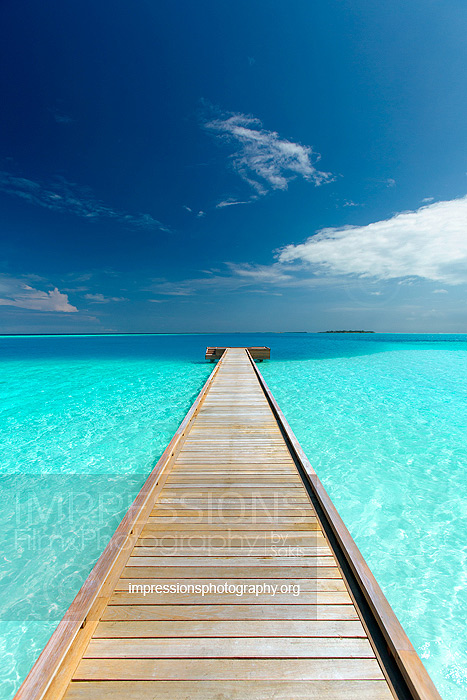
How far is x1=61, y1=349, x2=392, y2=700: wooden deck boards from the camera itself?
5.00 feet

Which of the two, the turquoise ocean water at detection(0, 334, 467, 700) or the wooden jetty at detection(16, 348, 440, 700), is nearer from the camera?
the wooden jetty at detection(16, 348, 440, 700)

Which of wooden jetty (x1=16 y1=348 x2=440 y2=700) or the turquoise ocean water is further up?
wooden jetty (x1=16 y1=348 x2=440 y2=700)

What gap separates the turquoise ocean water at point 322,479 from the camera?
277 centimetres

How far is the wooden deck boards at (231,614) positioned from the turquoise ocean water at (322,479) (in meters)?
1.34

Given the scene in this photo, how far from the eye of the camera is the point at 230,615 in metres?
1.87

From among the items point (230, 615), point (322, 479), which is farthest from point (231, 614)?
point (322, 479)

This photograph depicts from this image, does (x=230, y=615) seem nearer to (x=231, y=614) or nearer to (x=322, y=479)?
(x=231, y=614)

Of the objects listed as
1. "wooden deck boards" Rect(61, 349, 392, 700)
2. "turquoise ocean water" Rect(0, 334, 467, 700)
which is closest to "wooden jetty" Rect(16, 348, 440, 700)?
"wooden deck boards" Rect(61, 349, 392, 700)

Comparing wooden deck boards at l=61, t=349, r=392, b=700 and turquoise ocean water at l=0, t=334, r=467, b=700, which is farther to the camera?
turquoise ocean water at l=0, t=334, r=467, b=700

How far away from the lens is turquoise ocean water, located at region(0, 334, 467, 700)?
2.77m

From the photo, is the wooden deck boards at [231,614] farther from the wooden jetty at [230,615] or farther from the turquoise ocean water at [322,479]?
the turquoise ocean water at [322,479]

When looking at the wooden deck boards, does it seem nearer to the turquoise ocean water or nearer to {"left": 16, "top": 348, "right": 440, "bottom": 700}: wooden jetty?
{"left": 16, "top": 348, "right": 440, "bottom": 700}: wooden jetty

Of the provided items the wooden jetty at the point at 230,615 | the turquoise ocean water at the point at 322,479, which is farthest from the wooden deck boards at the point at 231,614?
the turquoise ocean water at the point at 322,479

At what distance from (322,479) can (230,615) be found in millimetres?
3581
